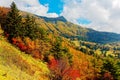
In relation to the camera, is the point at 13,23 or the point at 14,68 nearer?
the point at 14,68

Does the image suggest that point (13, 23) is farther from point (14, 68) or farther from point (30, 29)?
point (14, 68)

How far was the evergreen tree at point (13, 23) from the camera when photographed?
101 meters

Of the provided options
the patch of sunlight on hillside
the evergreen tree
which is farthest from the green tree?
the patch of sunlight on hillside

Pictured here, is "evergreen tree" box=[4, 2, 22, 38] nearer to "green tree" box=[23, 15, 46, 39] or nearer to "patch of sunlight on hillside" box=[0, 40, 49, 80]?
"green tree" box=[23, 15, 46, 39]

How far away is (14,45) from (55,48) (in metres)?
20.9

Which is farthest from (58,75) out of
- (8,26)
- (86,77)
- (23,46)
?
(86,77)

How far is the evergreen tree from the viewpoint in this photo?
101050mm

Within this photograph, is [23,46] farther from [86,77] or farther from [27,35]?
[86,77]

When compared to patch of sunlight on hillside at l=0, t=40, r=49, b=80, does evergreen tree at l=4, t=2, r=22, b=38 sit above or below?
above

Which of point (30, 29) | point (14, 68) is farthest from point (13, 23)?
point (14, 68)

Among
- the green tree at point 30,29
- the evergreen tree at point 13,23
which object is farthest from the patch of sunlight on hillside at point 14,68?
the green tree at point 30,29

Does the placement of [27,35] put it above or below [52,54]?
above

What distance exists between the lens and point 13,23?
4011 inches

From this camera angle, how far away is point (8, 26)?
10175 centimetres
